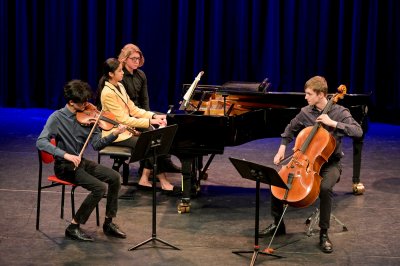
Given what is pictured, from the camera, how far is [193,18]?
11992 mm

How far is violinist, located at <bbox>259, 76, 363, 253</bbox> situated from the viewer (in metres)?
5.70

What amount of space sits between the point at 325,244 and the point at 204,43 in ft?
22.5

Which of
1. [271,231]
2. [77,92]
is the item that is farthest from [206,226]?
[77,92]

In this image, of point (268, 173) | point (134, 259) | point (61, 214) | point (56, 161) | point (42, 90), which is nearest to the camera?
point (268, 173)

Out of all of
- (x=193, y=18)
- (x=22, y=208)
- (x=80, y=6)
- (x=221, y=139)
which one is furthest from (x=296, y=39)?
(x=22, y=208)

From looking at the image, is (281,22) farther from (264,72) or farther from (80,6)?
(80,6)

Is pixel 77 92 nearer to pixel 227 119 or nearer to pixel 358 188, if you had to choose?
pixel 227 119

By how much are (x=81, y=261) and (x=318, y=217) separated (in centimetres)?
208

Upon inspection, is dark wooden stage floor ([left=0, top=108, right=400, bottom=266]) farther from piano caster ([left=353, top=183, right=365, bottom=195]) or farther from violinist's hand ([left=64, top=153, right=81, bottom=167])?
violinist's hand ([left=64, top=153, right=81, bottom=167])

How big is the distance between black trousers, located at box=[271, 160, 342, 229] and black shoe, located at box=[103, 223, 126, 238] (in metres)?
1.27

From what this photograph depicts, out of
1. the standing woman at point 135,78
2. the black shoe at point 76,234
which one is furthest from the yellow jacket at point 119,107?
the black shoe at point 76,234

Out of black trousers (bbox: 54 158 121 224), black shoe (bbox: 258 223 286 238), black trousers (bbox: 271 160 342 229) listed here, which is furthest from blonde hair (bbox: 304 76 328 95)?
black trousers (bbox: 54 158 121 224)

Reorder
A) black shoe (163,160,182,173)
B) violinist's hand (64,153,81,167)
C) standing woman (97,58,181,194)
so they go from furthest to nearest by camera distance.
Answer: black shoe (163,160,182,173) → standing woman (97,58,181,194) → violinist's hand (64,153,81,167)

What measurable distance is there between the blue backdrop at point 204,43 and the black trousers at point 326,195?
5767 millimetres
